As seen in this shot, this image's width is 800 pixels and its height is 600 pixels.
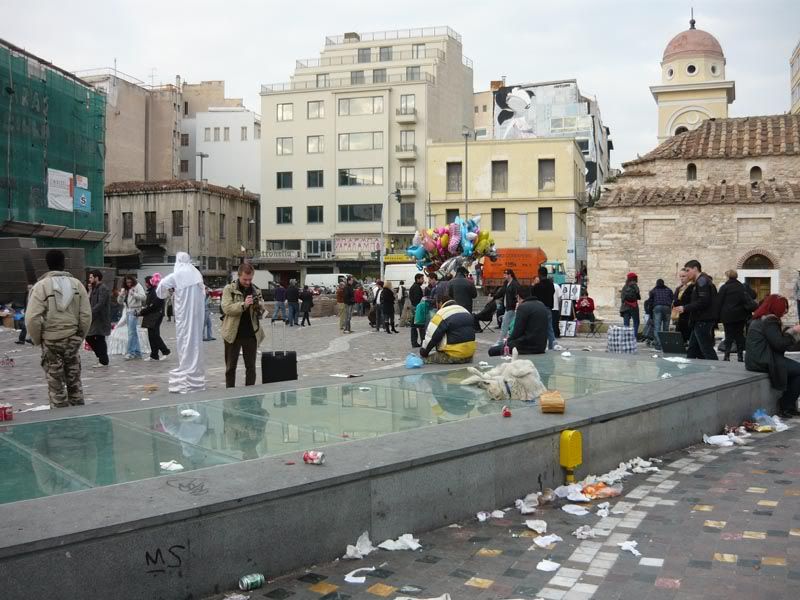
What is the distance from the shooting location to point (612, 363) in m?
11.2

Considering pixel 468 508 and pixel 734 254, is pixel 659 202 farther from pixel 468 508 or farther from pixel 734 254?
pixel 468 508

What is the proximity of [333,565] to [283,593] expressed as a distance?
47 centimetres

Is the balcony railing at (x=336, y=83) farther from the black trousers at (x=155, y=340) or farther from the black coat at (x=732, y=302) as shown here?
the black coat at (x=732, y=302)

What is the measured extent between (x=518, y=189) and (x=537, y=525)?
4855 centimetres

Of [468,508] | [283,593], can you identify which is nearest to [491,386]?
[468,508]

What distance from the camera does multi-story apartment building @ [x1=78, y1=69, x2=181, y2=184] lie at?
58.8 m

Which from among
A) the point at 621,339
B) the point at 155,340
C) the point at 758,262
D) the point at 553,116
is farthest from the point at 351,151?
the point at 621,339

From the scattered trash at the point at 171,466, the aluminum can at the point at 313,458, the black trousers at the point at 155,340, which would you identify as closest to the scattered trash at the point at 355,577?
the aluminum can at the point at 313,458

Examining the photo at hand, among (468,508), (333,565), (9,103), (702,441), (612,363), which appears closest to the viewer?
(333,565)

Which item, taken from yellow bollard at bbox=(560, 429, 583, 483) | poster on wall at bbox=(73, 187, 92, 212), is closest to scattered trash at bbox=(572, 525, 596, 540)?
yellow bollard at bbox=(560, 429, 583, 483)

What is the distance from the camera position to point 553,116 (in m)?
69.1

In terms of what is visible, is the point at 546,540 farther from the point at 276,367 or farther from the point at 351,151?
the point at 351,151

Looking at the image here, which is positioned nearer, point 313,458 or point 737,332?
point 313,458

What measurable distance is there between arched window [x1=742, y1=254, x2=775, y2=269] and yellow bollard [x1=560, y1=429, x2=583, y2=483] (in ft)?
65.3
